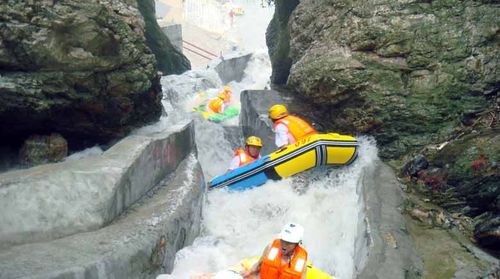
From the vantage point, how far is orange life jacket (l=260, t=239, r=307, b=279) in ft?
14.9

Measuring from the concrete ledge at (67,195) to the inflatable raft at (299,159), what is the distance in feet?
6.29

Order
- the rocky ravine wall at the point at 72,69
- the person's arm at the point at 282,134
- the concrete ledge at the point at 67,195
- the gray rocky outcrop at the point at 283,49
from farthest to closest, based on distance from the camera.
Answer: the gray rocky outcrop at the point at 283,49 → the person's arm at the point at 282,134 → the rocky ravine wall at the point at 72,69 → the concrete ledge at the point at 67,195

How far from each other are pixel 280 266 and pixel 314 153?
9.79ft

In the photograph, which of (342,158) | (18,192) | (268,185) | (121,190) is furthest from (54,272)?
(342,158)

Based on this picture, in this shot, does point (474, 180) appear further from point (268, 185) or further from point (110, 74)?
point (110, 74)

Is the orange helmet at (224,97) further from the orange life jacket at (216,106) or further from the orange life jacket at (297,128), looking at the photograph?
the orange life jacket at (297,128)

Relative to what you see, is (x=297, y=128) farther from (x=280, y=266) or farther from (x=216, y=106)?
(x=216, y=106)

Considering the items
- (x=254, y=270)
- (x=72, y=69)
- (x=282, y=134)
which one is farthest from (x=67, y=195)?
(x=282, y=134)

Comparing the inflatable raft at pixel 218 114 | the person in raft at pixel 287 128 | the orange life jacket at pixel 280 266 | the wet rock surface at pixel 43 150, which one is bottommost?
the inflatable raft at pixel 218 114

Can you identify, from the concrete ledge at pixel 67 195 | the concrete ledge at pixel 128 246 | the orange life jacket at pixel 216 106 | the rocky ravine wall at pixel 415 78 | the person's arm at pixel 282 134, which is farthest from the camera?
the orange life jacket at pixel 216 106

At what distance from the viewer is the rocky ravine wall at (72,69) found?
6.52m

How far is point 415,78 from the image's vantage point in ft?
26.3

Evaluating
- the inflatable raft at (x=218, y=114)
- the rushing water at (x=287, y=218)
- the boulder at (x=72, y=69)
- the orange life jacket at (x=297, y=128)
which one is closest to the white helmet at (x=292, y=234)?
the rushing water at (x=287, y=218)

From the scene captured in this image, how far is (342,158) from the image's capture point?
7.58 metres
